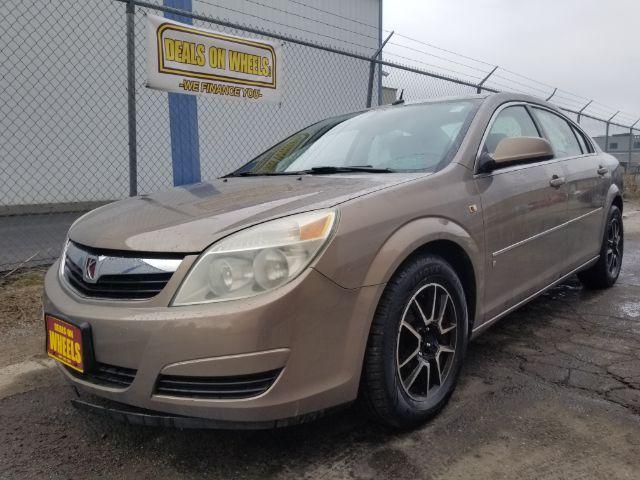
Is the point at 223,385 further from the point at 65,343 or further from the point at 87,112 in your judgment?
the point at 87,112

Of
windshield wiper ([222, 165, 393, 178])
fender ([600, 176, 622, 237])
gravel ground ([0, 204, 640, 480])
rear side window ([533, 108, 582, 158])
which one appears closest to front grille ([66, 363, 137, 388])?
gravel ground ([0, 204, 640, 480])

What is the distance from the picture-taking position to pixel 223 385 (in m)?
1.75

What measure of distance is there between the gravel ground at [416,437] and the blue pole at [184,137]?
10.0 feet

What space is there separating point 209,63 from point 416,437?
389 centimetres

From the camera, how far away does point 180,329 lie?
5.61 feet

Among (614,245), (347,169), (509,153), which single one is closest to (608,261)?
(614,245)

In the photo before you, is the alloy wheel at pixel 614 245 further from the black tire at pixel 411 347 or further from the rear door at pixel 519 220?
the black tire at pixel 411 347

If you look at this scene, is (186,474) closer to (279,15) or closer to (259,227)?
(259,227)

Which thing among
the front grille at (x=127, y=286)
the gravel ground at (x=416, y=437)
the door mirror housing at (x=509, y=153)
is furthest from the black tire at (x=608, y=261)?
the front grille at (x=127, y=286)

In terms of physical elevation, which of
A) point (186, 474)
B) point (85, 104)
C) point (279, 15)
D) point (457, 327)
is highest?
point (279, 15)

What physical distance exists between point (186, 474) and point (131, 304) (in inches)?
26.8

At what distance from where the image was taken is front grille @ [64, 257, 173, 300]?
1.82 m

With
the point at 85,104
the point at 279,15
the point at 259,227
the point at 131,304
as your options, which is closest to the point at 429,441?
the point at 259,227

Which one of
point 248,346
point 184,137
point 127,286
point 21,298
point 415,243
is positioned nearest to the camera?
point 248,346
